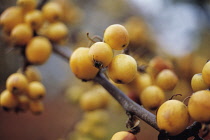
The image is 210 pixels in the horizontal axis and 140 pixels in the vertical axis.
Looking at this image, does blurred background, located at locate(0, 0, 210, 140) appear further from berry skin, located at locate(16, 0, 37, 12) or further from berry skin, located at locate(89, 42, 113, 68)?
berry skin, located at locate(89, 42, 113, 68)

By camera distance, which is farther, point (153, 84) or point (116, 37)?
point (153, 84)

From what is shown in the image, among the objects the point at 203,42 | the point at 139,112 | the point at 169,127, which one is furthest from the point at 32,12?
the point at 203,42

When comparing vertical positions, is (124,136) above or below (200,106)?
below

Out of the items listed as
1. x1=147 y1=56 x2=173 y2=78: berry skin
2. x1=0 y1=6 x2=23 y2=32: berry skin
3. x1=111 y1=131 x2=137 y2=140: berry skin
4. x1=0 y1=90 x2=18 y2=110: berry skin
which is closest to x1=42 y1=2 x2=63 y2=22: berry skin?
x1=0 y1=6 x2=23 y2=32: berry skin

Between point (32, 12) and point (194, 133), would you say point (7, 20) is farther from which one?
point (194, 133)

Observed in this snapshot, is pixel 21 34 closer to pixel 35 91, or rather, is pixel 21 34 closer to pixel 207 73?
pixel 35 91

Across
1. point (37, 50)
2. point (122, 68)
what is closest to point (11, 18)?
point (37, 50)
